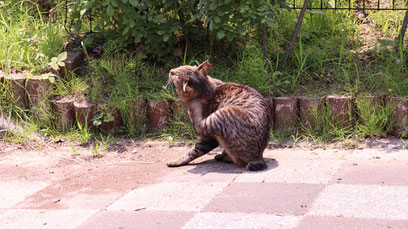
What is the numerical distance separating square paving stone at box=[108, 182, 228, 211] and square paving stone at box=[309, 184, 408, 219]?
0.80 m

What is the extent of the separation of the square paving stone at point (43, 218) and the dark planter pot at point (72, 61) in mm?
2652

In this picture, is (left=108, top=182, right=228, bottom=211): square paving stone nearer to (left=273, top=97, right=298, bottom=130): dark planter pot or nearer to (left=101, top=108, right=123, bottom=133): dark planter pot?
(left=273, top=97, right=298, bottom=130): dark planter pot

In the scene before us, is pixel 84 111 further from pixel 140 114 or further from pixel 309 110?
pixel 309 110

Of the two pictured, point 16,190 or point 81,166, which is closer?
point 16,190

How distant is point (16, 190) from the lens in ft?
14.8

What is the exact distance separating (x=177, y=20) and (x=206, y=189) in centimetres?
267

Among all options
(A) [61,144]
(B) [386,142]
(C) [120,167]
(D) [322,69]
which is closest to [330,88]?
(D) [322,69]

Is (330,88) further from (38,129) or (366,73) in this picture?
(38,129)

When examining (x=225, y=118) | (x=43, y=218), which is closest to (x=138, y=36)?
(x=225, y=118)

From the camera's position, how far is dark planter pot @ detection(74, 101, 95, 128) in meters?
5.92

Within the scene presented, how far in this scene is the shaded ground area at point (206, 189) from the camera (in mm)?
3512

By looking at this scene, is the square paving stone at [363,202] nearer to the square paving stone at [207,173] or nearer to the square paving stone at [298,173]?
the square paving stone at [298,173]

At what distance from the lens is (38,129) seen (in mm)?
6082

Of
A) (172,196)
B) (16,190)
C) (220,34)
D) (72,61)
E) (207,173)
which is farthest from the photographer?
(72,61)
